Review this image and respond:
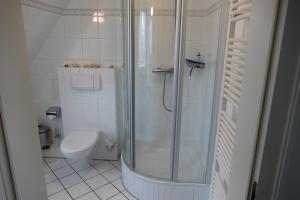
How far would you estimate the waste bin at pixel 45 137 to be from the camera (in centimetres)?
285

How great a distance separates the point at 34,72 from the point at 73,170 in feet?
4.36

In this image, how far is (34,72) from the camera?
8.93ft

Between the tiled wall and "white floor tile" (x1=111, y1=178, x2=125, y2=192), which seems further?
the tiled wall

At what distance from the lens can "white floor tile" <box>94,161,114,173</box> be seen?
8.80 feet

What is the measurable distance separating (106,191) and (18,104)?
5.81ft

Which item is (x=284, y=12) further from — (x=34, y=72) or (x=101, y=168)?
(x=34, y=72)

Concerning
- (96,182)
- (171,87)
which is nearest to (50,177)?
(96,182)

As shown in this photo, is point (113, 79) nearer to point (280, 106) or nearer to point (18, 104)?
point (18, 104)

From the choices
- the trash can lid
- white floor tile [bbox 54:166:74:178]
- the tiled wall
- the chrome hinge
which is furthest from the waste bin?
the chrome hinge

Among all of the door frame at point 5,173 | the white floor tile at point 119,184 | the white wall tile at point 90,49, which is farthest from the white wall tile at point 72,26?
the door frame at point 5,173

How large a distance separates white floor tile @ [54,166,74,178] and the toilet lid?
45 centimetres

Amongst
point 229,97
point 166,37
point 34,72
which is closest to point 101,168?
point 34,72

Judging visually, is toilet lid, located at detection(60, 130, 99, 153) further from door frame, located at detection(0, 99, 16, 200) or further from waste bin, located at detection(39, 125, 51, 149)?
door frame, located at detection(0, 99, 16, 200)

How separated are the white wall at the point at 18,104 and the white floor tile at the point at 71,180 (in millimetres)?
1582
